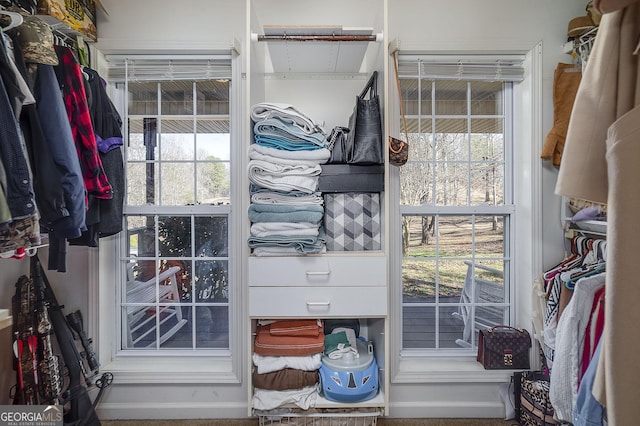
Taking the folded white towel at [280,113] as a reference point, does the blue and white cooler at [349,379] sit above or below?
below

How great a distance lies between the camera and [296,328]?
164cm

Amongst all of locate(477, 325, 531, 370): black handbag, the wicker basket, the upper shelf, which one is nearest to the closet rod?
the upper shelf

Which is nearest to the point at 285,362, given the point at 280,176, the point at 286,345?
the point at 286,345

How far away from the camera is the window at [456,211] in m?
2.01

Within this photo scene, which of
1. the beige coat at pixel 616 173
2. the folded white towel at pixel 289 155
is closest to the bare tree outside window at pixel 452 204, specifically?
the folded white towel at pixel 289 155

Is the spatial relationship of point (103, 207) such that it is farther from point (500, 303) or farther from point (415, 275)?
point (500, 303)

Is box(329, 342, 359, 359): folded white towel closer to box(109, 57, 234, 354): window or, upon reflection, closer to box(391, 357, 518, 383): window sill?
box(391, 357, 518, 383): window sill

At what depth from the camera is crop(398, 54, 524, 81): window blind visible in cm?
191

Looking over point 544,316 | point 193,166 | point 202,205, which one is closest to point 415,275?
point 544,316

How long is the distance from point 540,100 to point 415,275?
4.05ft

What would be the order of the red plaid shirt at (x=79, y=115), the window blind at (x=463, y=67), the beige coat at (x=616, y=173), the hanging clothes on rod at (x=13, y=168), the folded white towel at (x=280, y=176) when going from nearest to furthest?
the beige coat at (x=616, y=173) → the hanging clothes on rod at (x=13, y=168) → the red plaid shirt at (x=79, y=115) → the folded white towel at (x=280, y=176) → the window blind at (x=463, y=67)

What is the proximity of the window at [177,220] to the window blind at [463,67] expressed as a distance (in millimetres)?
1107

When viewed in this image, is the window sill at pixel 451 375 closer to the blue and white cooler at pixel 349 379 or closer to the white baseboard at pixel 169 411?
the blue and white cooler at pixel 349 379

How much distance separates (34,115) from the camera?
118 cm
